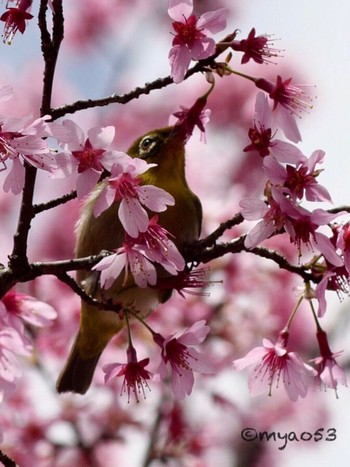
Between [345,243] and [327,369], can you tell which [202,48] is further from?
[327,369]

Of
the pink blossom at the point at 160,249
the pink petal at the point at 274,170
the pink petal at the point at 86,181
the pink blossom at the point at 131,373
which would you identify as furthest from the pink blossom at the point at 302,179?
the pink blossom at the point at 131,373

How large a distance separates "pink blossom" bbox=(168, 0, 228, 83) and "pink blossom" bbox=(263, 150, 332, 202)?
32cm

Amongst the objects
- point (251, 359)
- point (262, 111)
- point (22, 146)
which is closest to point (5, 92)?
point (22, 146)

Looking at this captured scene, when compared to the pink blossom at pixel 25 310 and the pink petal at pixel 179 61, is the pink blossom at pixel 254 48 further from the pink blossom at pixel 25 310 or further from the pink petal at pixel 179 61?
the pink blossom at pixel 25 310

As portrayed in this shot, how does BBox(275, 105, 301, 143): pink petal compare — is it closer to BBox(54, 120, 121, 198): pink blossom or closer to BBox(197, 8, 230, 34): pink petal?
BBox(197, 8, 230, 34): pink petal

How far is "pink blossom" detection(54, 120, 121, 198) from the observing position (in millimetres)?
2047

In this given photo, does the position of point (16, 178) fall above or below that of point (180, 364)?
above

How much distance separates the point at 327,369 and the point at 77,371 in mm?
1526

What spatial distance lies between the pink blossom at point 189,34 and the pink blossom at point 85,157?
0.24 m

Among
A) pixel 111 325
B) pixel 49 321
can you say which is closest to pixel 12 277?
pixel 49 321

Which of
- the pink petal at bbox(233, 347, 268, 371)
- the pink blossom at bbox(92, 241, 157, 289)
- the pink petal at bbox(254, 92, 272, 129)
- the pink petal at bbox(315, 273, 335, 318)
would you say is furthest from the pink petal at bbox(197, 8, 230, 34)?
the pink petal at bbox(233, 347, 268, 371)

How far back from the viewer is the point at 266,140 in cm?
213

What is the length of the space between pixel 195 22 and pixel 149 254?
616 millimetres

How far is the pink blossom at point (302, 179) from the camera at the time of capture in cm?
206
